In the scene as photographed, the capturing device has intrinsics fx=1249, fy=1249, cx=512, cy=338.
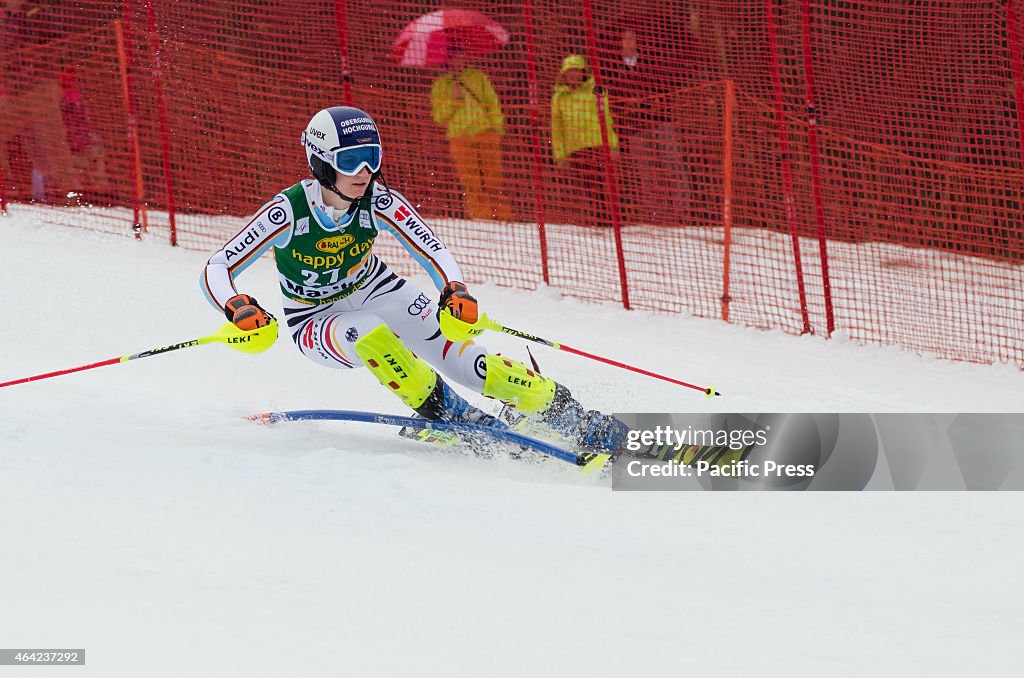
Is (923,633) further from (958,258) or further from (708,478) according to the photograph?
(958,258)

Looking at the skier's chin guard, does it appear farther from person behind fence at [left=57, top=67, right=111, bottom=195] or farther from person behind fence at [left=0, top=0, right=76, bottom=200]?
person behind fence at [left=0, top=0, right=76, bottom=200]

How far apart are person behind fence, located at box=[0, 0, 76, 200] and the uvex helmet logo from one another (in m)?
6.35

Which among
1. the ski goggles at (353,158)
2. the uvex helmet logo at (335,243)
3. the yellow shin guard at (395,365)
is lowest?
the yellow shin guard at (395,365)

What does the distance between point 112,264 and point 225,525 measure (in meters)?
5.89

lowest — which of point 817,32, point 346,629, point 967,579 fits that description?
point 967,579

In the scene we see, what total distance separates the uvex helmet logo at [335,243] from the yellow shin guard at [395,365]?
46 cm

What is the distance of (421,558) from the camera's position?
171 inches

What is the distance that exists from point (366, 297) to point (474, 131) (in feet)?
14.6

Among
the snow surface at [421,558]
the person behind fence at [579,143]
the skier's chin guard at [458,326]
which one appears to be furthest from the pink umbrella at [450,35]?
the skier's chin guard at [458,326]

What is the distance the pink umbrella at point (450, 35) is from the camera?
Result: 33.7 feet

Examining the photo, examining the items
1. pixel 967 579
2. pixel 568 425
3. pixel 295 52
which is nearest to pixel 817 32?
pixel 295 52

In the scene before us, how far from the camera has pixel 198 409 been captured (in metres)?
6.60

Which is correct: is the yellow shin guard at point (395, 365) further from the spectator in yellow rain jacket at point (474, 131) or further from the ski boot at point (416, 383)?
the spectator in yellow rain jacket at point (474, 131)

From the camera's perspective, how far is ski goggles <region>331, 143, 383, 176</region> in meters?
Result: 5.62
